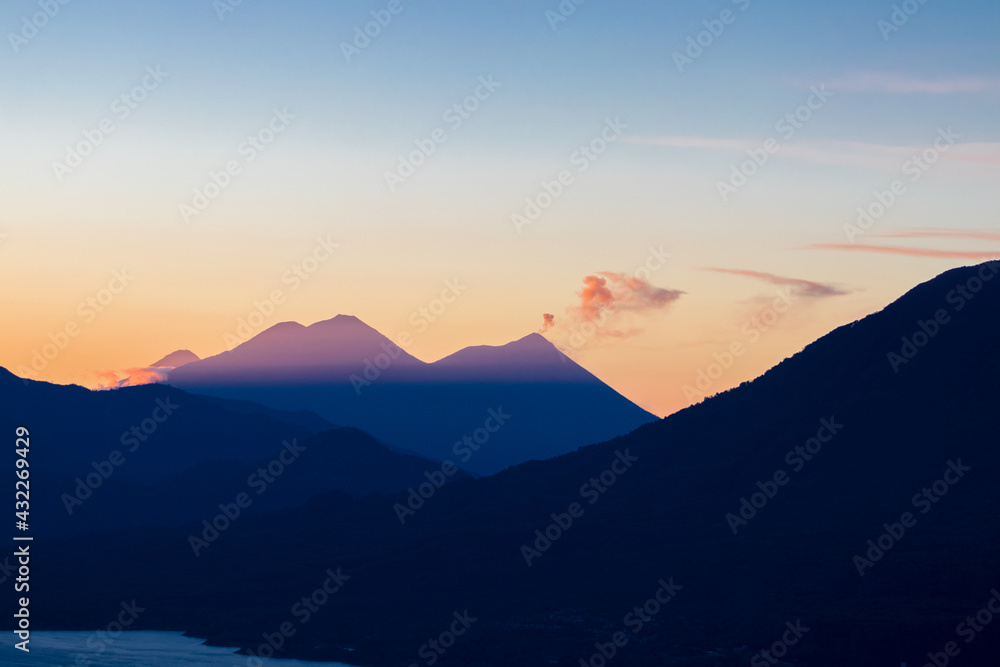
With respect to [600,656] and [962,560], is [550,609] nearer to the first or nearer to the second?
[600,656]

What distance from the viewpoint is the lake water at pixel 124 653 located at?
15362 centimetres

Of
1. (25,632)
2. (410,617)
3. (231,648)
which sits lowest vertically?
(25,632)

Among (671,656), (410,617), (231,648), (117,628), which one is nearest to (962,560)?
(671,656)

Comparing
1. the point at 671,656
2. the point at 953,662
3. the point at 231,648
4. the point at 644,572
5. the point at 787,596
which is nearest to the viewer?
the point at 953,662

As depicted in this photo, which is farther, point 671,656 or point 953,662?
point 671,656

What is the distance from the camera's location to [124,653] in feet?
539

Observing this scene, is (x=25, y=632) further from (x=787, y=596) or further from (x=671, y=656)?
(x=787, y=596)

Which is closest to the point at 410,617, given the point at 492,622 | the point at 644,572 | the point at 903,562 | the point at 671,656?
the point at 492,622

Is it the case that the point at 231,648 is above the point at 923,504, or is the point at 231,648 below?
below

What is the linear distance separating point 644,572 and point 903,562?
4015 cm

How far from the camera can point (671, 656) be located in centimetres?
14950

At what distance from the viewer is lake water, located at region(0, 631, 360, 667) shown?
15362 cm

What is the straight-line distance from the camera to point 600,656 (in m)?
151

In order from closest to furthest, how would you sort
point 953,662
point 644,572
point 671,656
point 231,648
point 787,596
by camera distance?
point 953,662
point 671,656
point 787,596
point 231,648
point 644,572
